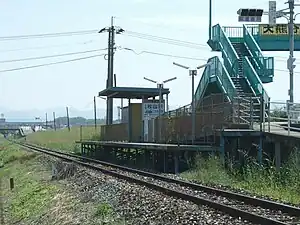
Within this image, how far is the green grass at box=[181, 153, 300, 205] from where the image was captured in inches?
676

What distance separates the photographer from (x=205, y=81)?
38.0 metres

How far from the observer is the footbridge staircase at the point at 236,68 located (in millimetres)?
34094

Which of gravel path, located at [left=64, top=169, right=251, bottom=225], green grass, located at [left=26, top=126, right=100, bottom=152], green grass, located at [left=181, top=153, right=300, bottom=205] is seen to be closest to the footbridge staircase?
green grass, located at [left=181, top=153, right=300, bottom=205]

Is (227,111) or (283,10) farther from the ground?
(283,10)

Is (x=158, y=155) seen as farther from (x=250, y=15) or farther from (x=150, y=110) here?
(x=250, y=15)

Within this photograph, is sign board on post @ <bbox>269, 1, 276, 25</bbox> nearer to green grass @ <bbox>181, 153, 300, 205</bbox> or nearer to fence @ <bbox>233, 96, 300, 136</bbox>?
fence @ <bbox>233, 96, 300, 136</bbox>

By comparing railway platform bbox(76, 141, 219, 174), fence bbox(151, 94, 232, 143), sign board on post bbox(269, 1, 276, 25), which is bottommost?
railway platform bbox(76, 141, 219, 174)

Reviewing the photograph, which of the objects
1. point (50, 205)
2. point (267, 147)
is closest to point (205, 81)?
point (267, 147)

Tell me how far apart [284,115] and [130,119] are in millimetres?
14565

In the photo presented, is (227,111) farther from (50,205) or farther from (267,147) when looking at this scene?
(50,205)

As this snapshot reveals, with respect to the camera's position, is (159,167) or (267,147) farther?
(159,167)

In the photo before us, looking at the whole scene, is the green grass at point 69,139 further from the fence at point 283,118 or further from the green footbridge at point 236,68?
the fence at point 283,118

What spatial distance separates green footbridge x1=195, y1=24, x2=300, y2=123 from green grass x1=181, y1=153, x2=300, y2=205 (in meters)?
9.18

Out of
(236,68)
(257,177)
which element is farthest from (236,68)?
(257,177)
